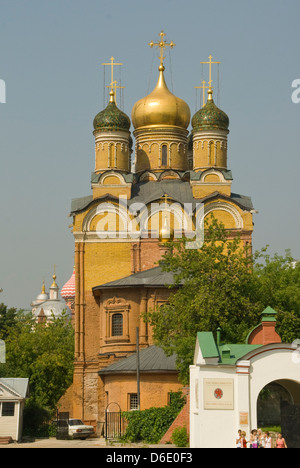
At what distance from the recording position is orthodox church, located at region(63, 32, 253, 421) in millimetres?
50031

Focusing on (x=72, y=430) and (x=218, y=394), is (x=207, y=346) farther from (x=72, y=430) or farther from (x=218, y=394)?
(x=72, y=430)

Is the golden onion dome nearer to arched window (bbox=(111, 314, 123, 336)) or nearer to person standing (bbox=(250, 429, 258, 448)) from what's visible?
arched window (bbox=(111, 314, 123, 336))

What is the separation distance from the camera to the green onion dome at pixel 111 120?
58.1 metres

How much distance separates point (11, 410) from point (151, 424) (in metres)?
7.47

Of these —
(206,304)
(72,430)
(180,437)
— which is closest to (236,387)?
(180,437)

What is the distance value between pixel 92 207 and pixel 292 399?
26.7m

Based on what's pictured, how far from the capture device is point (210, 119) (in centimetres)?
5750

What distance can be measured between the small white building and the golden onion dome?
894 inches

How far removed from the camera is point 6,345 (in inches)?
2363

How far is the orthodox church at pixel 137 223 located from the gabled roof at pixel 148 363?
2.2 inches

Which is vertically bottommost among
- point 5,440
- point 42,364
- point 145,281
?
point 5,440

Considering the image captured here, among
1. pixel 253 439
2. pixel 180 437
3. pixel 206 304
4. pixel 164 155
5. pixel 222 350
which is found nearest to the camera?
pixel 253 439

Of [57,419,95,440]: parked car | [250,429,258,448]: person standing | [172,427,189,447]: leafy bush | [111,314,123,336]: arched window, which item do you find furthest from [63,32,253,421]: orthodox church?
[250,429,258,448]: person standing
